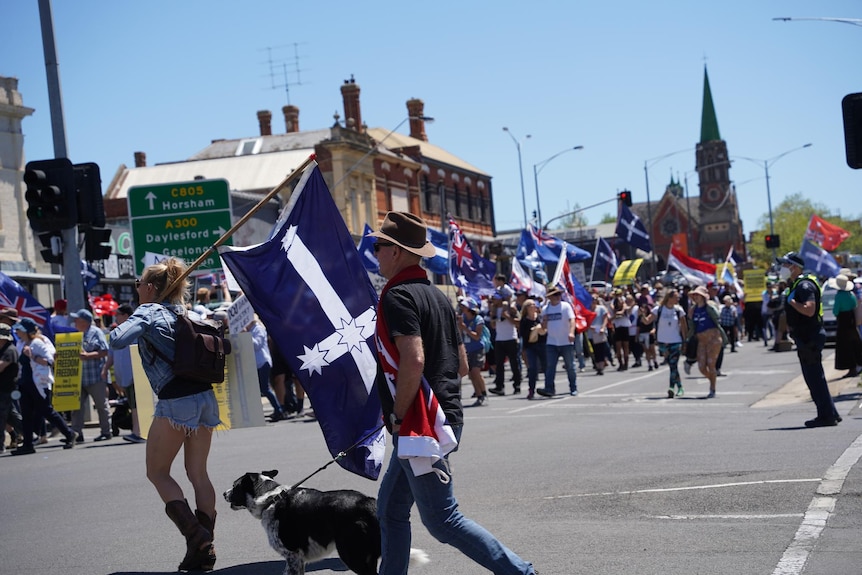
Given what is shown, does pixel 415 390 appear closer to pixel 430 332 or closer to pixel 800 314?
pixel 430 332

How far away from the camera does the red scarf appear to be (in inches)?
207

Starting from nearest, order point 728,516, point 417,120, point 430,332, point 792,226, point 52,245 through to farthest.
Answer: point 430,332, point 728,516, point 52,245, point 417,120, point 792,226

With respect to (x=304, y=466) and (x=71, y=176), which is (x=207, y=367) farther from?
(x=71, y=176)

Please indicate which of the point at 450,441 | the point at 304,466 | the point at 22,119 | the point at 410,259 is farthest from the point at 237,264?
the point at 22,119

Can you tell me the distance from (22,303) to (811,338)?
13.7 meters

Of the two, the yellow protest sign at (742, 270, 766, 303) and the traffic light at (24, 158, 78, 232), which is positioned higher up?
the traffic light at (24, 158, 78, 232)

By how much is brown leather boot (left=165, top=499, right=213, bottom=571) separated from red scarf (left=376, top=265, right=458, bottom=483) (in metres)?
2.10

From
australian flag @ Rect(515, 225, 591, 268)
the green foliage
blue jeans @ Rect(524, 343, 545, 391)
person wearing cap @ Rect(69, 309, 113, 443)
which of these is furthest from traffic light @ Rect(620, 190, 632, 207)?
the green foliage

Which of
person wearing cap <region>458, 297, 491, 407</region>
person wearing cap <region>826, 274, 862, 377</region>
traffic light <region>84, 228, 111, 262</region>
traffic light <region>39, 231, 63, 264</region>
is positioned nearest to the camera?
traffic light <region>84, 228, 111, 262</region>

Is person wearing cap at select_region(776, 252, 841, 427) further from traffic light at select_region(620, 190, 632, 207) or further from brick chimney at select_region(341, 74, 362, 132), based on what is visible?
brick chimney at select_region(341, 74, 362, 132)

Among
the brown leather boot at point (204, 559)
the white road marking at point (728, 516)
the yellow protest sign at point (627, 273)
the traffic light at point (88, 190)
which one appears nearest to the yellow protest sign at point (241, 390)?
the brown leather boot at point (204, 559)

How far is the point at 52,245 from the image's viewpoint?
1612 cm

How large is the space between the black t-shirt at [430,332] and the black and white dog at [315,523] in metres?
0.84

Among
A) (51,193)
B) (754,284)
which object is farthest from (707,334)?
(754,284)
